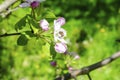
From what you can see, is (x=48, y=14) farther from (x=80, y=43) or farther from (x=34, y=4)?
(x=80, y=43)

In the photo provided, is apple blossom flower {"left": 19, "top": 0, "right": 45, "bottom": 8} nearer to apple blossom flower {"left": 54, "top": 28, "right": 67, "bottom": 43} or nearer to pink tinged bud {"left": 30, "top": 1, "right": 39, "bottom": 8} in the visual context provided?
pink tinged bud {"left": 30, "top": 1, "right": 39, "bottom": 8}

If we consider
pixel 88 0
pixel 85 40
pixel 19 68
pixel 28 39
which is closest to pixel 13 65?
pixel 19 68

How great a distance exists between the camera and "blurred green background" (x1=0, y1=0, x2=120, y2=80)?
4289 millimetres

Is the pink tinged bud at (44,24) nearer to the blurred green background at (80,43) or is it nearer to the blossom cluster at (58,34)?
the blossom cluster at (58,34)

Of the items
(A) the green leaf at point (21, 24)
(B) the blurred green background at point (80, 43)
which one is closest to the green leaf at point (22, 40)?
(A) the green leaf at point (21, 24)

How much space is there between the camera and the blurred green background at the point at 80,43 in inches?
169

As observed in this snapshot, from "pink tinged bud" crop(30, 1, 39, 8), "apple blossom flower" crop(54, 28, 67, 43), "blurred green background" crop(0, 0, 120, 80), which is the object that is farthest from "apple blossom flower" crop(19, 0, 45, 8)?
"blurred green background" crop(0, 0, 120, 80)

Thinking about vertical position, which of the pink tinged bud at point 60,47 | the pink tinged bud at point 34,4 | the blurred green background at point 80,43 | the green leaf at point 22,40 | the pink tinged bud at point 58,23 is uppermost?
the pink tinged bud at point 34,4

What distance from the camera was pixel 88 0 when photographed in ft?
18.5

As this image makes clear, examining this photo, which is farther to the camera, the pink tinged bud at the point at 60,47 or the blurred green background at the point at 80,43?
the blurred green background at the point at 80,43

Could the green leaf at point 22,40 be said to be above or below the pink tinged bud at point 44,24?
below

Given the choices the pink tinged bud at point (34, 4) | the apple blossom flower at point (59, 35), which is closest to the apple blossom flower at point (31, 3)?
the pink tinged bud at point (34, 4)

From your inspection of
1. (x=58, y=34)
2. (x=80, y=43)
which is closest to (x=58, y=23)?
(x=58, y=34)

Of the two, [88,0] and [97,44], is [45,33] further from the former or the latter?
[88,0]
